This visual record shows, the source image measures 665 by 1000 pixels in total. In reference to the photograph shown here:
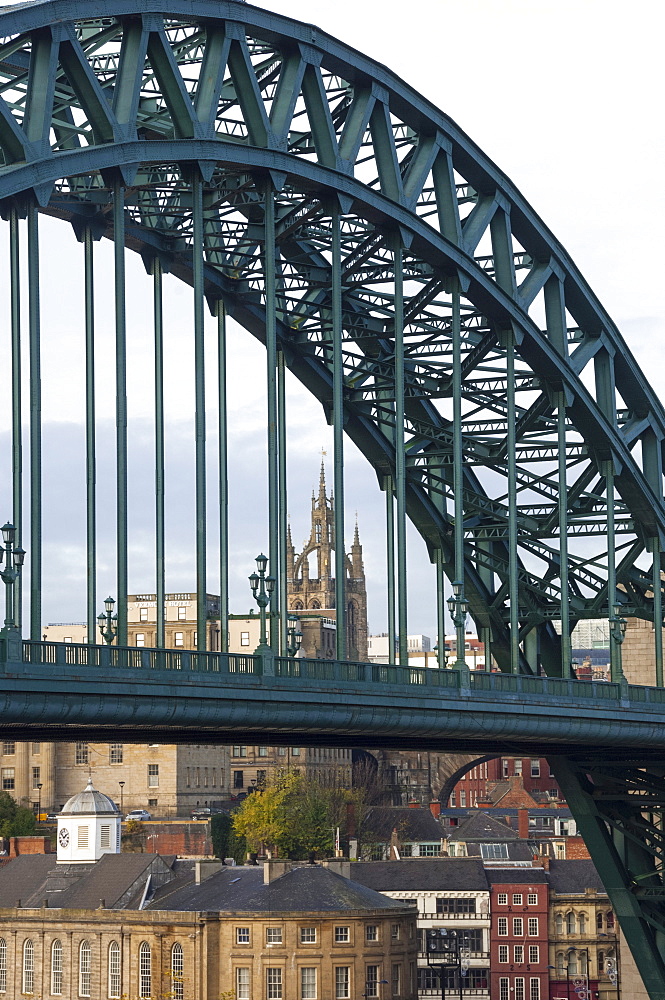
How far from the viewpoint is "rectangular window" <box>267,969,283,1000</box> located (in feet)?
274

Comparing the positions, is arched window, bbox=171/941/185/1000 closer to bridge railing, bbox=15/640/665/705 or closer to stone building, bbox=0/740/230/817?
bridge railing, bbox=15/640/665/705

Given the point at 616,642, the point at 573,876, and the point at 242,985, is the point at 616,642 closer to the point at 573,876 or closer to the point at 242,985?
the point at 242,985

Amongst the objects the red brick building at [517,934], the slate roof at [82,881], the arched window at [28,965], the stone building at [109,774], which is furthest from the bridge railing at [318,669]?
the stone building at [109,774]

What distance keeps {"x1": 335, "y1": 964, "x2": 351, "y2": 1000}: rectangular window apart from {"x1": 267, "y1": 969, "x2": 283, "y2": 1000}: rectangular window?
2.59 meters

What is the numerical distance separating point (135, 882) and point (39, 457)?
222 ft

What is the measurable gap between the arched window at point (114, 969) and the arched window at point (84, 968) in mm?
1231

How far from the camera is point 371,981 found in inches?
3349

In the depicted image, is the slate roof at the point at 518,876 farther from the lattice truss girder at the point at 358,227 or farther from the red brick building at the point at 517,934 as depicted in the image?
the lattice truss girder at the point at 358,227

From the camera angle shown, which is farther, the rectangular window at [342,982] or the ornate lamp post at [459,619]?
the rectangular window at [342,982]

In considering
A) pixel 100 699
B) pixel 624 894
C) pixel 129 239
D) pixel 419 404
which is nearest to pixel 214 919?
pixel 624 894

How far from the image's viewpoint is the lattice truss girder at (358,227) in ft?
102

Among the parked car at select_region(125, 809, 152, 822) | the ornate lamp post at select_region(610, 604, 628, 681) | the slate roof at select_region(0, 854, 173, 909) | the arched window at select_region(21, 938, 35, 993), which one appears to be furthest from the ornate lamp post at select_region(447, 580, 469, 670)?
the parked car at select_region(125, 809, 152, 822)

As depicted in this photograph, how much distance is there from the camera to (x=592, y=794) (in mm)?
50219

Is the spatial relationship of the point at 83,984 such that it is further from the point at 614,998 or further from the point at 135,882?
the point at 614,998
